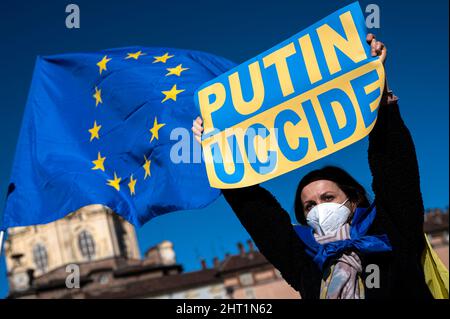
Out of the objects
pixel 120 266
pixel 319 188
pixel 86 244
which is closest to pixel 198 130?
pixel 319 188

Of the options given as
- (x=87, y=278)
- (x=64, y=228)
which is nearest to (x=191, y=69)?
(x=87, y=278)

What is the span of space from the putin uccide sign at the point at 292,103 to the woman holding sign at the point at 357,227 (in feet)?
0.35

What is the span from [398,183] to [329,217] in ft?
1.44

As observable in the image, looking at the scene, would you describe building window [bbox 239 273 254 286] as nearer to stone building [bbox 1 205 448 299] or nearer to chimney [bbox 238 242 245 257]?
stone building [bbox 1 205 448 299]

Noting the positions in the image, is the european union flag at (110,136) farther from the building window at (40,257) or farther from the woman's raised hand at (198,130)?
the building window at (40,257)

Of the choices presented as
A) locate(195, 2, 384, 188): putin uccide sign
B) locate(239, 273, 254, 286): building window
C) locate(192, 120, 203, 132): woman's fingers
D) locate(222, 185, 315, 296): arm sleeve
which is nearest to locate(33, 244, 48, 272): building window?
locate(239, 273, 254, 286): building window

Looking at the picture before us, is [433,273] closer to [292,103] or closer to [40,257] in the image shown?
[292,103]

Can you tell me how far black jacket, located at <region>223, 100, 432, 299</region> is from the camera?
3.21 metres

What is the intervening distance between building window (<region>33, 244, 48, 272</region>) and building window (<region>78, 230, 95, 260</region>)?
11.5 feet

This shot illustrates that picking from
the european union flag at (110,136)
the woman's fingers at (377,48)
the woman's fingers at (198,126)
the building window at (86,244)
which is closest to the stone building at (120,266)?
the building window at (86,244)

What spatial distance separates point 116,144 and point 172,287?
37.8 meters

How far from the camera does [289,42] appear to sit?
3.99 m

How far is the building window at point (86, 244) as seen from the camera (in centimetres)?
6712
